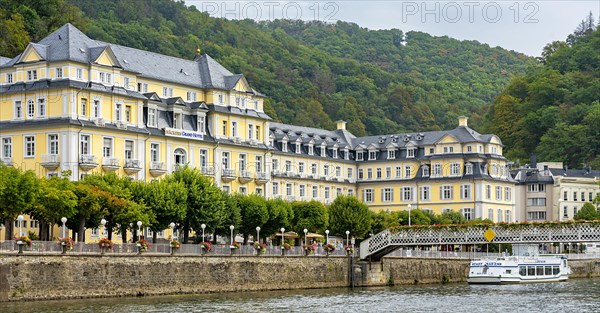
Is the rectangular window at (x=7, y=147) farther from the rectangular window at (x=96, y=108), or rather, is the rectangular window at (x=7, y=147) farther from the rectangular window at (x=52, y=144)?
the rectangular window at (x=96, y=108)

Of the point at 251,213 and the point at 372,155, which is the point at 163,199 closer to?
the point at 251,213

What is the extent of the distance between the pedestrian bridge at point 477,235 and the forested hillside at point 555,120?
8734 centimetres

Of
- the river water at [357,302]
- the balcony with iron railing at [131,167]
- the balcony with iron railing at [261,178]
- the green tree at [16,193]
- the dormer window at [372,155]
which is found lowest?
the river water at [357,302]


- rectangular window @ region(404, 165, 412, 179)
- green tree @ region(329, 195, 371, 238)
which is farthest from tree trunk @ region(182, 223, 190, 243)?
rectangular window @ region(404, 165, 412, 179)

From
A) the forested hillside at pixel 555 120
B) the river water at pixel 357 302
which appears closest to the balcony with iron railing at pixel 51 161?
the river water at pixel 357 302

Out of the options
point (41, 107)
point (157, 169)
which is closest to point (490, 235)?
point (157, 169)

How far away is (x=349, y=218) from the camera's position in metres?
114

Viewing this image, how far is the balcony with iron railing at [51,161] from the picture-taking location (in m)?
95.4

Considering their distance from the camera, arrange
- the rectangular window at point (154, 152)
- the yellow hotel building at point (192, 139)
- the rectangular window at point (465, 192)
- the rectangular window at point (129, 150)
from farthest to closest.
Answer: the rectangular window at point (465, 192) → the rectangular window at point (154, 152) → the rectangular window at point (129, 150) → the yellow hotel building at point (192, 139)

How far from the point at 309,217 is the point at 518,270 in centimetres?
1962

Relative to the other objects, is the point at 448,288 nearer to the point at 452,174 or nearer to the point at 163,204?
the point at 163,204

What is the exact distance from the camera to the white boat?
101m

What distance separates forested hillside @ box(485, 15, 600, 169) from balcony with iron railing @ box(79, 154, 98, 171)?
3806 inches

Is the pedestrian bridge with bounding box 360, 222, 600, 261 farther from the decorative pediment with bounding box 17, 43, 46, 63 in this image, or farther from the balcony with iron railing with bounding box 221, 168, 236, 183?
the decorative pediment with bounding box 17, 43, 46, 63
